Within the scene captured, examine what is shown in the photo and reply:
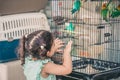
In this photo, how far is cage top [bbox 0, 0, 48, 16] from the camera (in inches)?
46.4

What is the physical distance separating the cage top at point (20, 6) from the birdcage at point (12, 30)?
2cm

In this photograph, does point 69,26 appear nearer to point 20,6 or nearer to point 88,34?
point 88,34

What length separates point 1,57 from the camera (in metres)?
1.21

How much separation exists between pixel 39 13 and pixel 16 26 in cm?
18

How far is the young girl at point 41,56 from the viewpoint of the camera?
3.40 ft

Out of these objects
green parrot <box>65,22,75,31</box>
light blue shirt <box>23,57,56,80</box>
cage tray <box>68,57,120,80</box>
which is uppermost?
→ green parrot <box>65,22,75,31</box>

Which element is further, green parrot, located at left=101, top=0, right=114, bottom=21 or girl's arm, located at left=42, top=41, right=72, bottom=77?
green parrot, located at left=101, top=0, right=114, bottom=21

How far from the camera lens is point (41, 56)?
3.48ft

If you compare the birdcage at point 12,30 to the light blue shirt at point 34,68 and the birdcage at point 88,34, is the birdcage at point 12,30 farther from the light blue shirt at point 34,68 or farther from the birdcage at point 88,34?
the birdcage at point 88,34

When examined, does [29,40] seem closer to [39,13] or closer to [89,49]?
[39,13]

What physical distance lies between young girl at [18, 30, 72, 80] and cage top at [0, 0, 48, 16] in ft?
0.66

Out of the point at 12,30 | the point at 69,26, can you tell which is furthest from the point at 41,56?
the point at 69,26

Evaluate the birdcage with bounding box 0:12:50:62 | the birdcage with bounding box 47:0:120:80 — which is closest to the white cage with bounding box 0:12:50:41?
the birdcage with bounding box 0:12:50:62

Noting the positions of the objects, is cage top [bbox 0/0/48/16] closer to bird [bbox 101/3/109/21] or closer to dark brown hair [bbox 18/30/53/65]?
dark brown hair [bbox 18/30/53/65]
